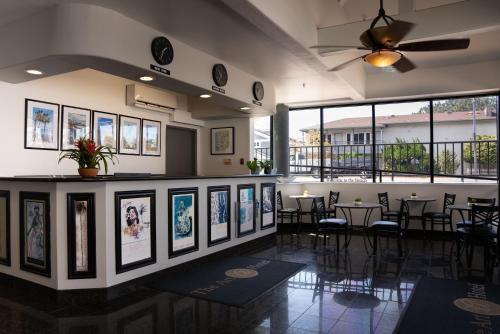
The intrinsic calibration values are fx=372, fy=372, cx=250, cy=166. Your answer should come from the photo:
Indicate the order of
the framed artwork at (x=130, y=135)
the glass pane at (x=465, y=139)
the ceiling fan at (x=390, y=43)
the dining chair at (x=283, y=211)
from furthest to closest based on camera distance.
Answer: the dining chair at (x=283, y=211) → the glass pane at (x=465, y=139) → the framed artwork at (x=130, y=135) → the ceiling fan at (x=390, y=43)

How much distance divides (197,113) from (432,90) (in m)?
4.78

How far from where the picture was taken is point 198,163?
8281mm

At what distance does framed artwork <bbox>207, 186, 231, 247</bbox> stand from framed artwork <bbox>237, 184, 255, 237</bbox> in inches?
12.8

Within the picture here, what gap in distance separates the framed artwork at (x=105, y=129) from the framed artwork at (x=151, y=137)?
0.64 meters

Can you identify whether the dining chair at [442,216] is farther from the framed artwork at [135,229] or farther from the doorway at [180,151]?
the framed artwork at [135,229]

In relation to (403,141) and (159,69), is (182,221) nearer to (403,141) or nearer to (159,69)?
(159,69)

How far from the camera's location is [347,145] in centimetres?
875

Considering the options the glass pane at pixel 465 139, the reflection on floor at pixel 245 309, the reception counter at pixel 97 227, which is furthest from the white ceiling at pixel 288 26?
the reflection on floor at pixel 245 309

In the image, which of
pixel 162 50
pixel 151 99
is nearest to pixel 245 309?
pixel 162 50

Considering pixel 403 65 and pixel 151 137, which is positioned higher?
pixel 403 65

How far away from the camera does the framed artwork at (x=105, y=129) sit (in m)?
5.99

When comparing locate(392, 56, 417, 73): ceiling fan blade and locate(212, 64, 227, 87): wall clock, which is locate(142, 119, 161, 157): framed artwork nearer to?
locate(212, 64, 227, 87): wall clock

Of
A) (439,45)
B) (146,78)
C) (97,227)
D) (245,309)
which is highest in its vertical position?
(439,45)

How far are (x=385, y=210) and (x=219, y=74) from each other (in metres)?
4.57
